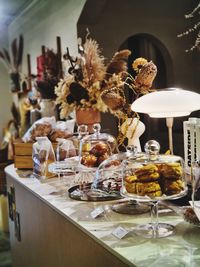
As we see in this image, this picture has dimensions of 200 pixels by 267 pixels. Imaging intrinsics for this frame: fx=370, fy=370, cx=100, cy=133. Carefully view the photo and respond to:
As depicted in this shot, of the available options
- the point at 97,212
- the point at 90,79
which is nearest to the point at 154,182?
the point at 97,212

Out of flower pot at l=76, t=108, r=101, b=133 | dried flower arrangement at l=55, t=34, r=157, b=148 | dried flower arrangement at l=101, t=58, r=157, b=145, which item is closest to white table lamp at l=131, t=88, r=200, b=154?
dried flower arrangement at l=101, t=58, r=157, b=145

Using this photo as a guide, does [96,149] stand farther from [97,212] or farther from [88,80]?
[88,80]

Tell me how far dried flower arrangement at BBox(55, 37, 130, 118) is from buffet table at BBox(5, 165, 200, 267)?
59 cm

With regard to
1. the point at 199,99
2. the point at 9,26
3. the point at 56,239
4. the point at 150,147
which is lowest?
the point at 56,239

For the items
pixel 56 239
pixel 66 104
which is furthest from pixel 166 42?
pixel 56 239

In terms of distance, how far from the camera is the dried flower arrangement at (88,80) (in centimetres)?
235

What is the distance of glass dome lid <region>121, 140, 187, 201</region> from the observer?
127 centimetres

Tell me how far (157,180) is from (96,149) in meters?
0.70

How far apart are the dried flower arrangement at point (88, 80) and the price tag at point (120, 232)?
116cm

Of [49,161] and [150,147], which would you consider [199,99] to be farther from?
[49,161]

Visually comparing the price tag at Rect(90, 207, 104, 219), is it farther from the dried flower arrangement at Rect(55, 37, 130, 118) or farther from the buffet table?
the dried flower arrangement at Rect(55, 37, 130, 118)

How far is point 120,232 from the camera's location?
4.25ft

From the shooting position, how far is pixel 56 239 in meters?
1.73

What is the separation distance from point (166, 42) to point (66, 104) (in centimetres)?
188
